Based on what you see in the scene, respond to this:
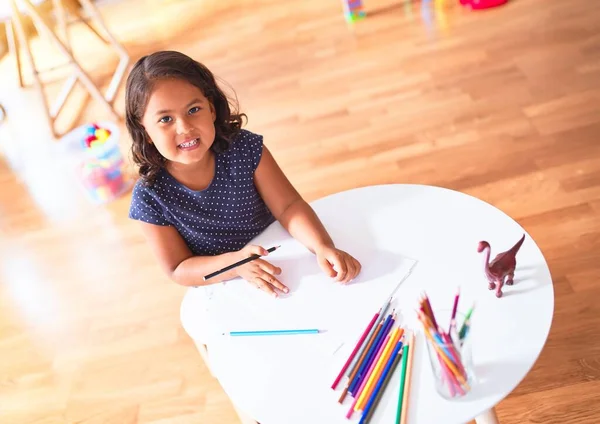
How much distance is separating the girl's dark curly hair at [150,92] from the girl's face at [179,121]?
1 centimetres

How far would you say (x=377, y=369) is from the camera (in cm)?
86

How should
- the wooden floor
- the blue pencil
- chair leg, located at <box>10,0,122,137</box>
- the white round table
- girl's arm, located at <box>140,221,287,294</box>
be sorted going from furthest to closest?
1. chair leg, located at <box>10,0,122,137</box>
2. the wooden floor
3. girl's arm, located at <box>140,221,287,294</box>
4. the blue pencil
5. the white round table

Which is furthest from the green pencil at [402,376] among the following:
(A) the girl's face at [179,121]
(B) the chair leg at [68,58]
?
(B) the chair leg at [68,58]

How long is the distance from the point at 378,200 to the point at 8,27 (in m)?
2.51

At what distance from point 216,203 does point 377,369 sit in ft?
1.76

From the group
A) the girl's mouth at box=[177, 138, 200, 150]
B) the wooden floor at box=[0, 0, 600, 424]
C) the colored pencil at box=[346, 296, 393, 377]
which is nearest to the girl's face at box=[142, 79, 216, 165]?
the girl's mouth at box=[177, 138, 200, 150]

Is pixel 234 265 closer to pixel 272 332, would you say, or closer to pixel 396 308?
pixel 272 332

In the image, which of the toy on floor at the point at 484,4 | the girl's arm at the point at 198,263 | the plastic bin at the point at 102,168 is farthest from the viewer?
the toy on floor at the point at 484,4

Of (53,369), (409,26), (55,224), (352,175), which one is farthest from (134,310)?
(409,26)

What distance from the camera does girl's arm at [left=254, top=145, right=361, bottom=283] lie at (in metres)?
1.03

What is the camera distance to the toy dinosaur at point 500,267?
89 cm

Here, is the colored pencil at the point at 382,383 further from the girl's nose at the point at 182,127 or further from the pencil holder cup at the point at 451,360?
the girl's nose at the point at 182,127

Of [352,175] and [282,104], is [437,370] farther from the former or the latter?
[282,104]

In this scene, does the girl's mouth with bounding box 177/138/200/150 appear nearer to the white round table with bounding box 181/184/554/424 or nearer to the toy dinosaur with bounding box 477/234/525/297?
the white round table with bounding box 181/184/554/424
